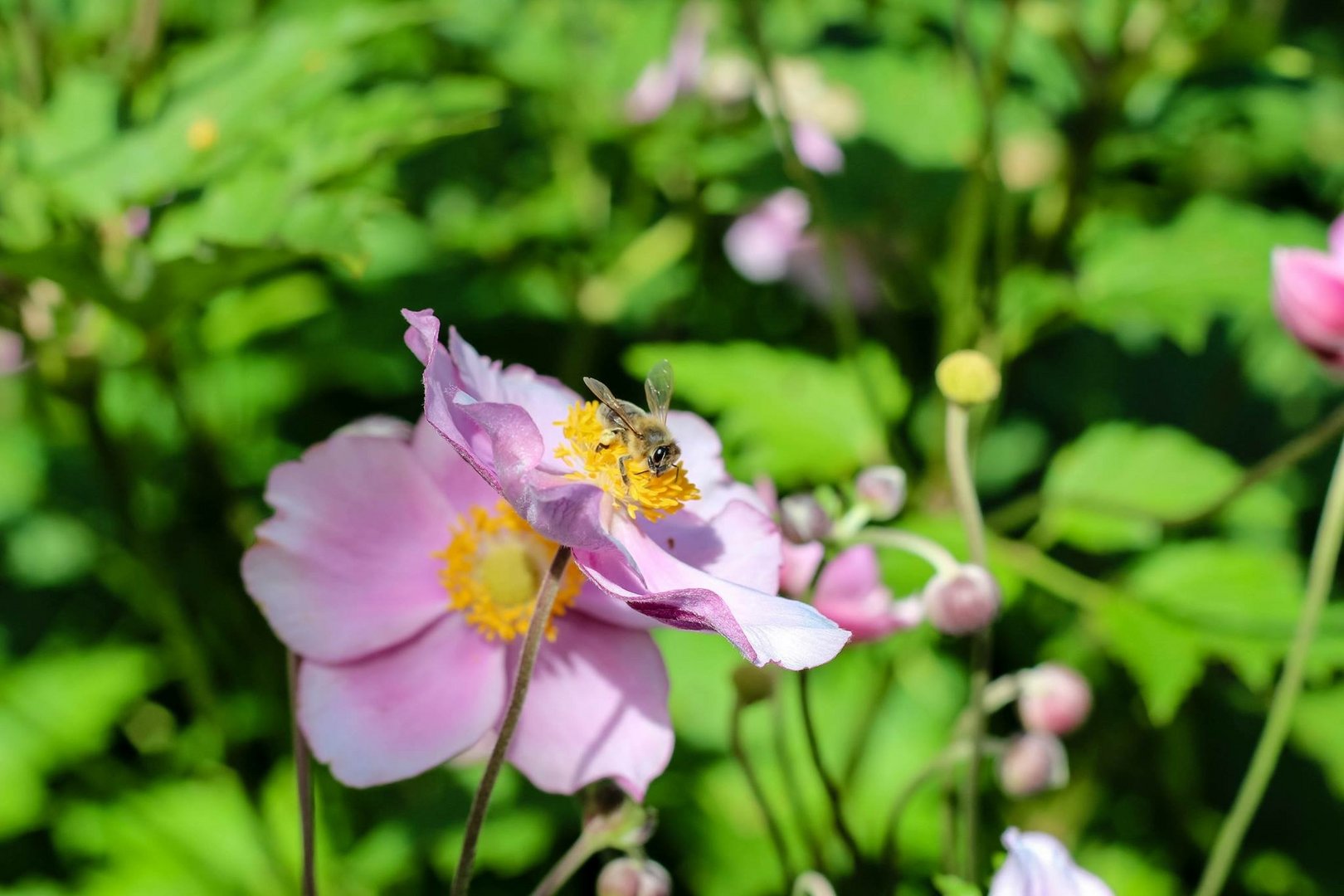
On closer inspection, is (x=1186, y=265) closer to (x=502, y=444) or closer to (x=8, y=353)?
(x=502, y=444)

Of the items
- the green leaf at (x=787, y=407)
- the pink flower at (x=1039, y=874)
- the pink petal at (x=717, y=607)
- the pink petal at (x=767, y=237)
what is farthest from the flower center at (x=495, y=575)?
the pink petal at (x=767, y=237)

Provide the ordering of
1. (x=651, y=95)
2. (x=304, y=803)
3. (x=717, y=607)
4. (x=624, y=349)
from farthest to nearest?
(x=651, y=95)
(x=624, y=349)
(x=304, y=803)
(x=717, y=607)

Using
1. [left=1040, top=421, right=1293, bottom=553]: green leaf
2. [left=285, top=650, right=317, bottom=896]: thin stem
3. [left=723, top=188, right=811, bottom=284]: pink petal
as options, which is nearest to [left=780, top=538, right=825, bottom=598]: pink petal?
[left=285, top=650, right=317, bottom=896]: thin stem

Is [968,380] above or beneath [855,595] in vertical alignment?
above

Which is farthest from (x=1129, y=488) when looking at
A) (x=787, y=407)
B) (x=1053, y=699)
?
(x=1053, y=699)

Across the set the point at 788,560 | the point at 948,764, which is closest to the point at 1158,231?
the point at 948,764

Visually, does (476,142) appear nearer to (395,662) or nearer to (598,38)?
(598,38)
